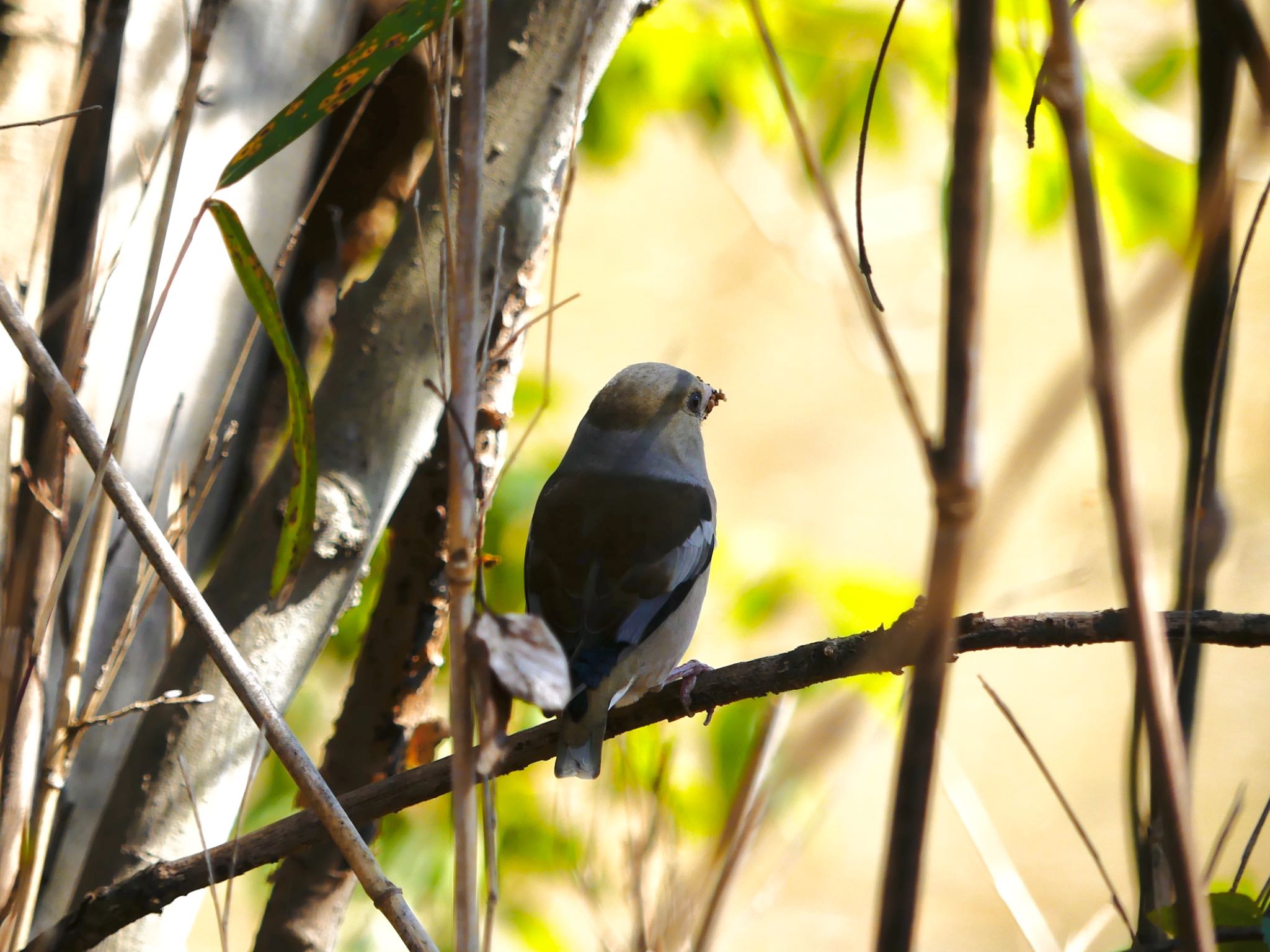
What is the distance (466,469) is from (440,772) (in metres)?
0.42

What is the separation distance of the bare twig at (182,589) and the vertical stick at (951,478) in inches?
18.8

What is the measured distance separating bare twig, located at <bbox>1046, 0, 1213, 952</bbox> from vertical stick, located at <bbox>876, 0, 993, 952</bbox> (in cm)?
3

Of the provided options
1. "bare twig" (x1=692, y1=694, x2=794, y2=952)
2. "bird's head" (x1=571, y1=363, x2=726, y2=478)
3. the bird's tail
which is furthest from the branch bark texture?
"bare twig" (x1=692, y1=694, x2=794, y2=952)

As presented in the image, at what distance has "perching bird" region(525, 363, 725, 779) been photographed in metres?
1.35

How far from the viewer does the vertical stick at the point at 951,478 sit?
1.09ft

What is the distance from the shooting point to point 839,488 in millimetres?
7406

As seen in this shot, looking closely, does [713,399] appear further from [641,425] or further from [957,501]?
[957,501]

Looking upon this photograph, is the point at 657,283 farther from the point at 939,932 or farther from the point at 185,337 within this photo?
the point at 185,337

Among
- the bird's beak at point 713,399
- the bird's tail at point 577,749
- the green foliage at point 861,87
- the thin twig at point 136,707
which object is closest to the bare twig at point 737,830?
the bird's tail at point 577,749

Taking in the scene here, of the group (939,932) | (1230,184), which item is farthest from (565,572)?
(939,932)

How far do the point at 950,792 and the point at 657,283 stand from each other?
7.39 meters

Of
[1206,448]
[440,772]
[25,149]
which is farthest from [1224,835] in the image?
[25,149]

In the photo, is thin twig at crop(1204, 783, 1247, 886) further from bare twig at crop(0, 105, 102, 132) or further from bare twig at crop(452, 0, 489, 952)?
bare twig at crop(0, 105, 102, 132)

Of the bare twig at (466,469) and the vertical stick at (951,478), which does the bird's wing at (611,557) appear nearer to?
the bare twig at (466,469)
